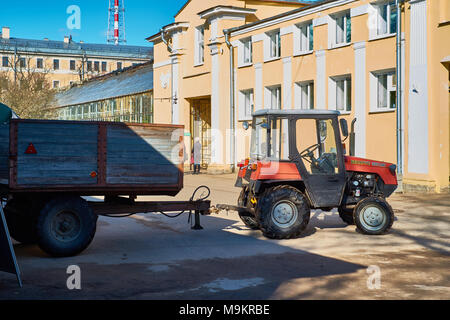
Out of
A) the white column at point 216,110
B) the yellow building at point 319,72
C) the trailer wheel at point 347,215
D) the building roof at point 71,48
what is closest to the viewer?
the trailer wheel at point 347,215

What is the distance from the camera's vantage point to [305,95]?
25.5 m

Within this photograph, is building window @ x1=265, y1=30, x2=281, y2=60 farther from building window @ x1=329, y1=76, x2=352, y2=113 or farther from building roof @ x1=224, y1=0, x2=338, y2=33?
building window @ x1=329, y1=76, x2=352, y2=113

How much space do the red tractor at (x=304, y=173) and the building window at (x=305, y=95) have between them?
549 inches

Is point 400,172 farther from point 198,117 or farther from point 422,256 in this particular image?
point 198,117

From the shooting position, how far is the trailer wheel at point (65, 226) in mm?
8906

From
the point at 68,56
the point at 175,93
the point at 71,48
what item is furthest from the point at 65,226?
the point at 71,48

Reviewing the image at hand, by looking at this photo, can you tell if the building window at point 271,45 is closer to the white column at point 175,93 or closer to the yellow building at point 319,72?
the yellow building at point 319,72

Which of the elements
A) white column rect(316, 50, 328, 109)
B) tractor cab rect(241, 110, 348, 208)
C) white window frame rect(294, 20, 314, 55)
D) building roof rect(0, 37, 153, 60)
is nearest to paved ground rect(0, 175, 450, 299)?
tractor cab rect(241, 110, 348, 208)

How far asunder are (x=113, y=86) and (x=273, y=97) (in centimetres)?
2221

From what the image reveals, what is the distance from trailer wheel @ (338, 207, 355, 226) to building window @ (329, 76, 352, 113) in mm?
10723

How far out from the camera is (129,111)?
136 feet

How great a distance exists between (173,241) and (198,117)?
23.5 meters

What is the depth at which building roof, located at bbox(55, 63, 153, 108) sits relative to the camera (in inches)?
1603

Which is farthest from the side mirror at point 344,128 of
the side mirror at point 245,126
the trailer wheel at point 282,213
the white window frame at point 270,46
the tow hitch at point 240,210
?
the white window frame at point 270,46
